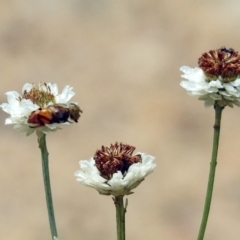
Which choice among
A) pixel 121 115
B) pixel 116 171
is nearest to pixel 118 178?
pixel 116 171

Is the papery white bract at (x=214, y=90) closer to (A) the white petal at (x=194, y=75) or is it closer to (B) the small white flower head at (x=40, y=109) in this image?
(A) the white petal at (x=194, y=75)

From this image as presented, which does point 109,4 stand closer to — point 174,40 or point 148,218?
point 174,40

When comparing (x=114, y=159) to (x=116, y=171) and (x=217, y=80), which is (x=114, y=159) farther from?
(x=217, y=80)

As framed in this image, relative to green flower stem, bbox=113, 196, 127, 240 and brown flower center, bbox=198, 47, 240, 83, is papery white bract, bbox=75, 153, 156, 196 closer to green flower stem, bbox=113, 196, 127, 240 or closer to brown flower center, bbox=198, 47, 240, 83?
green flower stem, bbox=113, 196, 127, 240

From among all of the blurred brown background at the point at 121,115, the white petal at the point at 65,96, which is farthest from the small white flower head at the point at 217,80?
the blurred brown background at the point at 121,115

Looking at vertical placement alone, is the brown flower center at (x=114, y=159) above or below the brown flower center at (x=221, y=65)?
below

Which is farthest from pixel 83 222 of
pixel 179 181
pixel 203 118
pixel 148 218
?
pixel 203 118

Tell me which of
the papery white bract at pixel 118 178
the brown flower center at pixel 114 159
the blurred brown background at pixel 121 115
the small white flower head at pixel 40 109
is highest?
the blurred brown background at pixel 121 115

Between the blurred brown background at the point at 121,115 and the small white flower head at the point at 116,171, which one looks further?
the blurred brown background at the point at 121,115
